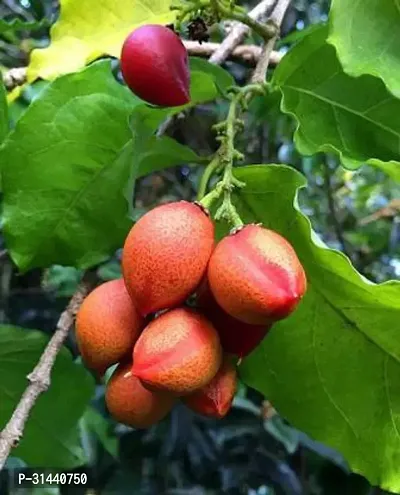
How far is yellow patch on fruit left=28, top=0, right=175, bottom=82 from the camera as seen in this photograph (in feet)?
2.45

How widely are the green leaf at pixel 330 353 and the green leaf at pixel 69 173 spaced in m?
0.14

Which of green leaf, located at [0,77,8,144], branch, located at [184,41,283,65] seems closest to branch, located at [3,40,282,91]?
branch, located at [184,41,283,65]

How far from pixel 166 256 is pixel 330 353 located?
0.63ft

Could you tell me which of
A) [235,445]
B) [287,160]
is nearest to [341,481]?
[235,445]

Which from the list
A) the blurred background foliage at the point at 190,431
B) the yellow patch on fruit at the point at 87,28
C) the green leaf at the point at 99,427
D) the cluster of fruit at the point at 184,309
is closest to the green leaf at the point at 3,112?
the yellow patch on fruit at the point at 87,28

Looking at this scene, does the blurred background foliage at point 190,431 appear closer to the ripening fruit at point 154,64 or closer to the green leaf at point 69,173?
the green leaf at point 69,173

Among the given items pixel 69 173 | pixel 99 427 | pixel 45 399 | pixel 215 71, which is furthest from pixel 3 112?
pixel 99 427

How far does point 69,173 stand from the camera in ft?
2.53

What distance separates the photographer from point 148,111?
713 mm

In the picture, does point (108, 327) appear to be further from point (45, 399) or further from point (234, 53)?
point (234, 53)

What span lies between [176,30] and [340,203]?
190cm

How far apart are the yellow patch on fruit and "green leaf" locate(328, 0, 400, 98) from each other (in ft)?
0.61

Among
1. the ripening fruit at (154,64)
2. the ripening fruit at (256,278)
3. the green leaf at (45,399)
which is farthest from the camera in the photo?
the green leaf at (45,399)

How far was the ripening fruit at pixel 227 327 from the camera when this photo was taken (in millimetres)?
560
